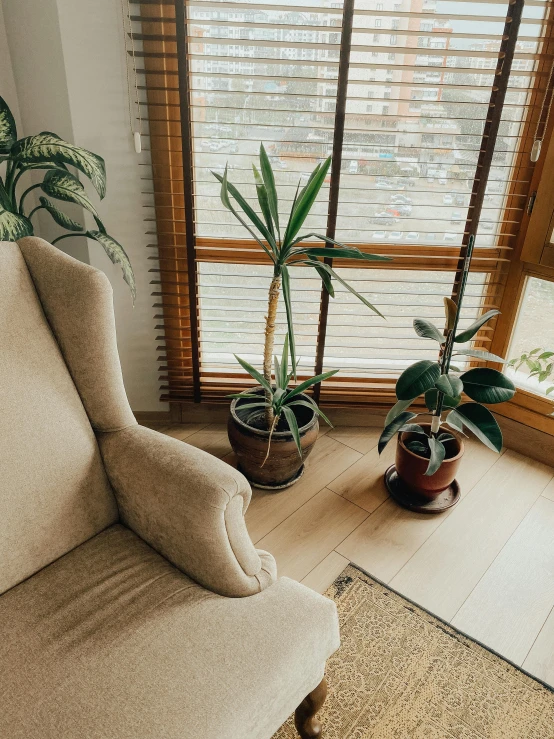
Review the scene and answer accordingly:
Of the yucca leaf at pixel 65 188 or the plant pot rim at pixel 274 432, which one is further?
the plant pot rim at pixel 274 432

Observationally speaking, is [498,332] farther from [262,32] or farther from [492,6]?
[262,32]

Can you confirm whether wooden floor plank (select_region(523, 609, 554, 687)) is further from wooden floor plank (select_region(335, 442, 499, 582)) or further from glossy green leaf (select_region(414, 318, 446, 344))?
glossy green leaf (select_region(414, 318, 446, 344))

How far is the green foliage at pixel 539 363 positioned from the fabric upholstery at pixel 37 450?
1.53 meters

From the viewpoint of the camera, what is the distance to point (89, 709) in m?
0.85

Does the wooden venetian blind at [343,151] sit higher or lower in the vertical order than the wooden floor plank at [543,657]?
higher

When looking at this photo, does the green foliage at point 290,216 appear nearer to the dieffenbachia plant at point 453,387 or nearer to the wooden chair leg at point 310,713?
the dieffenbachia plant at point 453,387

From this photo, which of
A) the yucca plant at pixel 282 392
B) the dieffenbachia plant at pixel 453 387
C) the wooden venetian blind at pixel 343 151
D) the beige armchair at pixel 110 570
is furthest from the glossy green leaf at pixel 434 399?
the beige armchair at pixel 110 570

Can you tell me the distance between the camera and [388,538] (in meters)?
1.75

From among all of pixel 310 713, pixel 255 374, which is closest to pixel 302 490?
pixel 255 374

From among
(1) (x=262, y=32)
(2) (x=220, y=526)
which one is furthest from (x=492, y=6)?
(2) (x=220, y=526)

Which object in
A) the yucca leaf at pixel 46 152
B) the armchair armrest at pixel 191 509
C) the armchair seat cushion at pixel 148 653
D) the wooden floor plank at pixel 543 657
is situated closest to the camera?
the armchair seat cushion at pixel 148 653

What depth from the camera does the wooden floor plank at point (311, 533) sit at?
1.65 m

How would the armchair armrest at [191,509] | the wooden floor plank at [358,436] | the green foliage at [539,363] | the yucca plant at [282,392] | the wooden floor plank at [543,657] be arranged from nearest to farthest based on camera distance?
the armchair armrest at [191,509] < the wooden floor plank at [543,657] < the yucca plant at [282,392] < the green foliage at [539,363] < the wooden floor plank at [358,436]

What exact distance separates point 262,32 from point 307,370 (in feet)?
3.85
